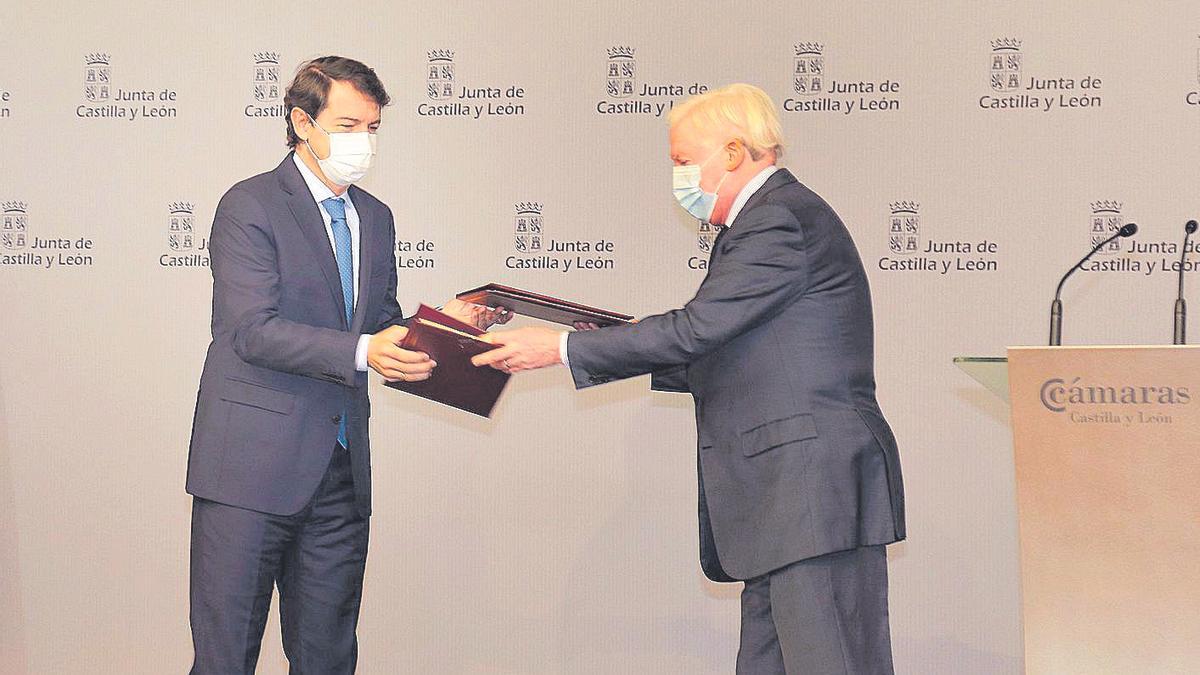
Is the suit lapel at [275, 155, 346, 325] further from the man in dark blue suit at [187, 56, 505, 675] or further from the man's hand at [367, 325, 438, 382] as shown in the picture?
the man's hand at [367, 325, 438, 382]

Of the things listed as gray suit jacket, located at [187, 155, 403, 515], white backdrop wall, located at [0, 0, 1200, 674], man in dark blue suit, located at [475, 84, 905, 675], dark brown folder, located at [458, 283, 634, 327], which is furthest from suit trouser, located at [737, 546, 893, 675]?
white backdrop wall, located at [0, 0, 1200, 674]

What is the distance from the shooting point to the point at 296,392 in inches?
113

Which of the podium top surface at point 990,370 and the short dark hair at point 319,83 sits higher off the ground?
the short dark hair at point 319,83

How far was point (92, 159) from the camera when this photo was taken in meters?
4.39

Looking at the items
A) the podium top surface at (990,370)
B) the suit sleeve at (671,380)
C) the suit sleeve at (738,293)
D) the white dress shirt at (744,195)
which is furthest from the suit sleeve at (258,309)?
the podium top surface at (990,370)

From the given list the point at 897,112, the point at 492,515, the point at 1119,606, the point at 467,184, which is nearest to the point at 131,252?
the point at 467,184

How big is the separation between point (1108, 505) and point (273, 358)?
1806 mm

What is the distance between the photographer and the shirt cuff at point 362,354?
9.13 ft

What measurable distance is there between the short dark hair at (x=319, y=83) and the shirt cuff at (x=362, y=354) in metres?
0.56

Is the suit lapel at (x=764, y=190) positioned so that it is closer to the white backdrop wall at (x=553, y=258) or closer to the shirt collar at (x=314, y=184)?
the shirt collar at (x=314, y=184)

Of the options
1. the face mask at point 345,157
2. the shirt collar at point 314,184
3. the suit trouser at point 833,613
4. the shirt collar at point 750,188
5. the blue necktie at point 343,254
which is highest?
the face mask at point 345,157

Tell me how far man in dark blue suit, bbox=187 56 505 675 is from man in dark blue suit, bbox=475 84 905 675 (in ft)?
1.92

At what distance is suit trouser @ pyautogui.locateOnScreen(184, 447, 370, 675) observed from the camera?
282 centimetres

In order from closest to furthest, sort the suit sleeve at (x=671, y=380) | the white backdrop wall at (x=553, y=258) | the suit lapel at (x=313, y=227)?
the suit lapel at (x=313, y=227) → the suit sleeve at (x=671, y=380) → the white backdrop wall at (x=553, y=258)
